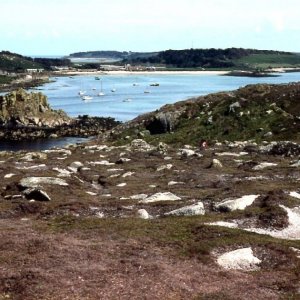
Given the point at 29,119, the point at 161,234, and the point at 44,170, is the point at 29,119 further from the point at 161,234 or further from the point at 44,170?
the point at 161,234

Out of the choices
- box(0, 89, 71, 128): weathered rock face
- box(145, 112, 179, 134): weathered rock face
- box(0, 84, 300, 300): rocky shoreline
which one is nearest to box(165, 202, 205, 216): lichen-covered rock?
box(0, 84, 300, 300): rocky shoreline

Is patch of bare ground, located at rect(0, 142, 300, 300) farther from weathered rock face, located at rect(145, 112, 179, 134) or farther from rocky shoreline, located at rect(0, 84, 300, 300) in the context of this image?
weathered rock face, located at rect(145, 112, 179, 134)

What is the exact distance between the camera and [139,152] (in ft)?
212

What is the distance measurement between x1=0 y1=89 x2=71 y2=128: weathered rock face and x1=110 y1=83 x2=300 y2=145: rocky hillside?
7349 centimetres

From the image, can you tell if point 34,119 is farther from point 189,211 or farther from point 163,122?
point 189,211

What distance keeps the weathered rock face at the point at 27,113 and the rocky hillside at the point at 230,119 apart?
7349 cm

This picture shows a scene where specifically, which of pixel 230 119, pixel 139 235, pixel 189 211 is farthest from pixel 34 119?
pixel 139 235

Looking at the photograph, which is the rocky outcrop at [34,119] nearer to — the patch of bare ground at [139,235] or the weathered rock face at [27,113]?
the weathered rock face at [27,113]

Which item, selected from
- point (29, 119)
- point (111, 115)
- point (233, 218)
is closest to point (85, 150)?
point (233, 218)

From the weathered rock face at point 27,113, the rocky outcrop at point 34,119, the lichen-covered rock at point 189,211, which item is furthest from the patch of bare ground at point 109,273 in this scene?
the weathered rock face at point 27,113

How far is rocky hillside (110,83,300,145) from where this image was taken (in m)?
75.4

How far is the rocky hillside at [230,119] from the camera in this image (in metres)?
75.4

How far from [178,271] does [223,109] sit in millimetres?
62963

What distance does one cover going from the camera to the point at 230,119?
80812 mm
